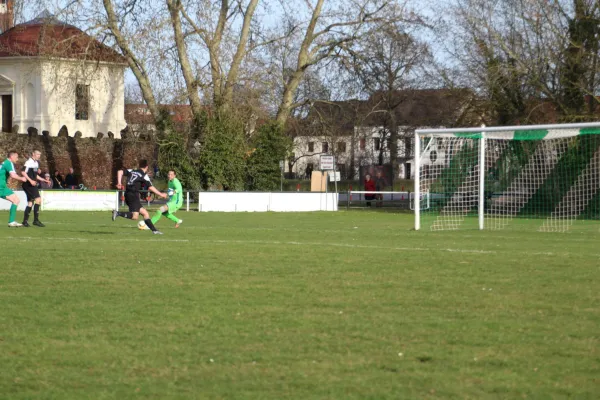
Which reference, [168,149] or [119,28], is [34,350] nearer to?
[119,28]

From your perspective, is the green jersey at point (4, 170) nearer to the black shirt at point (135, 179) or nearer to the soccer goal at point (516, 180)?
the black shirt at point (135, 179)

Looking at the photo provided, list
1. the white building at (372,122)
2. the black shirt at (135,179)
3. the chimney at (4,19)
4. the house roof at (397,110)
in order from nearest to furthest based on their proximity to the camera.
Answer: the black shirt at (135,179), the house roof at (397,110), the white building at (372,122), the chimney at (4,19)

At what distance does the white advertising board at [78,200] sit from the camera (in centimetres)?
3878

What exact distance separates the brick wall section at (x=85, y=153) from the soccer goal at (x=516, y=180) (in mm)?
28214

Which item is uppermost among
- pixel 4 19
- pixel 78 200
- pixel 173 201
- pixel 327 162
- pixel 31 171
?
pixel 4 19

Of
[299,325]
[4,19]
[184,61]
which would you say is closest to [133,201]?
[299,325]

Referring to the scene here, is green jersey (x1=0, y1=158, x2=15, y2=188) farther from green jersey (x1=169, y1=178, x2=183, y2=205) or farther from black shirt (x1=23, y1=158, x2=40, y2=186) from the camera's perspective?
green jersey (x1=169, y1=178, x2=183, y2=205)

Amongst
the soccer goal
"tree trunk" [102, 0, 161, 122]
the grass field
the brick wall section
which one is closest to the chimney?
the brick wall section

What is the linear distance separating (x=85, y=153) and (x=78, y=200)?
23171mm

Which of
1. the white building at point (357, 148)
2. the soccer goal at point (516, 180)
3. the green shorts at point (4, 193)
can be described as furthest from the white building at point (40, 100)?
the green shorts at point (4, 193)

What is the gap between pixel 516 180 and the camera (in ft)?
111

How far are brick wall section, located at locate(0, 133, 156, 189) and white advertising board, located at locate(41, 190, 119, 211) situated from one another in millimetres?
18769

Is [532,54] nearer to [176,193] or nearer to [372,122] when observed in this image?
[176,193]

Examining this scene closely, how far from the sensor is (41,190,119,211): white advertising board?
1527 inches
